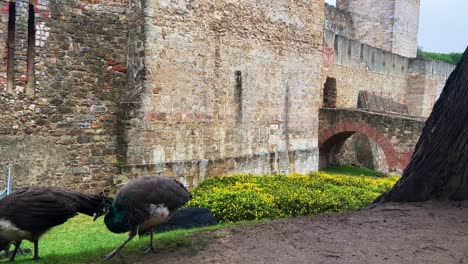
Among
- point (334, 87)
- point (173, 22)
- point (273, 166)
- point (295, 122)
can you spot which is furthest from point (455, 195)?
point (334, 87)

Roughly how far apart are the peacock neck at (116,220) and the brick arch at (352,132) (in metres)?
14.0

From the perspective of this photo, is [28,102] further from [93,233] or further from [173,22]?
[173,22]

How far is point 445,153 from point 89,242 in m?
4.85

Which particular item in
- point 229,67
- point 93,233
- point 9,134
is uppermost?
point 229,67

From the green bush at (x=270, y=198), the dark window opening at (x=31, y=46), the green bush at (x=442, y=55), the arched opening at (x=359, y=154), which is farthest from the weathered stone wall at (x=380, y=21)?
the dark window opening at (x=31, y=46)

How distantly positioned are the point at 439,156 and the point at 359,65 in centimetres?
1638

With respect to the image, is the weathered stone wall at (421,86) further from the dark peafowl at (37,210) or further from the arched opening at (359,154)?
the dark peafowl at (37,210)

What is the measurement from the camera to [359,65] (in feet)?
72.2

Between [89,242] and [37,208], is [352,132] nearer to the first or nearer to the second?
[89,242]

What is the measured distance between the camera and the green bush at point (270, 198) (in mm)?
8164

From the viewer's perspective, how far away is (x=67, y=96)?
31.3ft

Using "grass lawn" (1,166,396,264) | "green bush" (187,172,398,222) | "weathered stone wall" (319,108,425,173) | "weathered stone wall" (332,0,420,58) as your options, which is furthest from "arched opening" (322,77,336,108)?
"grass lawn" (1,166,396,264)

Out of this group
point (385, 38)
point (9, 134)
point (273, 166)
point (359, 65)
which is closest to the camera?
point (9, 134)

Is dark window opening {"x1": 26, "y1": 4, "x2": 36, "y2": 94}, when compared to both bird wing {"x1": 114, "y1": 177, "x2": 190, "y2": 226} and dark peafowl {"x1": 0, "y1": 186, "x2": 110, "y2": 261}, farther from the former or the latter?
bird wing {"x1": 114, "y1": 177, "x2": 190, "y2": 226}
